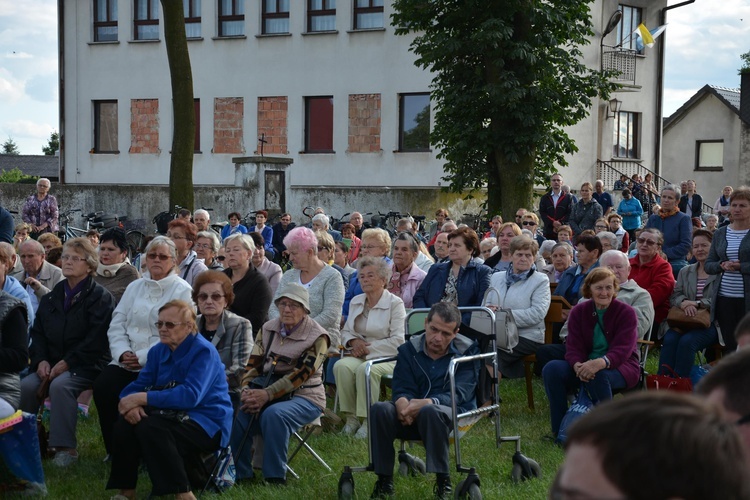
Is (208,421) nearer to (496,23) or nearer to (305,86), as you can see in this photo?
(496,23)

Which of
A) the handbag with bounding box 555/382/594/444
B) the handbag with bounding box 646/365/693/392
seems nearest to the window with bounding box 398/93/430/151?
the handbag with bounding box 646/365/693/392

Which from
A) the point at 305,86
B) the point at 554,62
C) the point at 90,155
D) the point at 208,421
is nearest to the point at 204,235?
the point at 208,421

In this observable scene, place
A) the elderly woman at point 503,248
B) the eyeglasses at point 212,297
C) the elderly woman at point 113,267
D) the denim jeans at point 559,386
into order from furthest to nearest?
the elderly woman at point 503,248, the elderly woman at point 113,267, the denim jeans at point 559,386, the eyeglasses at point 212,297

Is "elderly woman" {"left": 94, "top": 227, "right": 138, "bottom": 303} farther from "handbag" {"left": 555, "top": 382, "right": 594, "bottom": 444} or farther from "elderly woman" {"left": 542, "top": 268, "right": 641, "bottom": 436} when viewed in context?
"handbag" {"left": 555, "top": 382, "right": 594, "bottom": 444}

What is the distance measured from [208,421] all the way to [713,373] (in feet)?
16.2

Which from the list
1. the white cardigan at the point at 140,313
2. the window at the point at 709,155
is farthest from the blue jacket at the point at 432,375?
the window at the point at 709,155

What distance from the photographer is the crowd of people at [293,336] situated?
6.46m

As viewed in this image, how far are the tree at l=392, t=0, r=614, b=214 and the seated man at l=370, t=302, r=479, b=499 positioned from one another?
45.1 ft

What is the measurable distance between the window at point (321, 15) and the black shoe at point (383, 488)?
87.3 ft

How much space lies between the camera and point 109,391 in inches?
291

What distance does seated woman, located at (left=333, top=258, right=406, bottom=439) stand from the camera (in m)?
8.41

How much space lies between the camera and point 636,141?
111 feet

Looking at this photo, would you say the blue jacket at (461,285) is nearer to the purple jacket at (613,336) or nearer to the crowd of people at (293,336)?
the crowd of people at (293,336)

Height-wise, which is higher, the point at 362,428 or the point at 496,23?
the point at 496,23
